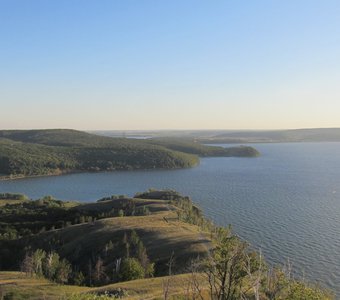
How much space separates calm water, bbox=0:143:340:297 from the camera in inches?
2527

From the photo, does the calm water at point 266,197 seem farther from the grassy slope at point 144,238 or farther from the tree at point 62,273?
the tree at point 62,273

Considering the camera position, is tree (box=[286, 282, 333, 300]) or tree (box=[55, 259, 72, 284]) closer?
tree (box=[286, 282, 333, 300])

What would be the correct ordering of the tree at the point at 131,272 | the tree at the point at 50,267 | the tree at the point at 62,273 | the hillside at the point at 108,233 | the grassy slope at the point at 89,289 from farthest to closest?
the hillside at the point at 108,233, the tree at the point at 50,267, the tree at the point at 62,273, the tree at the point at 131,272, the grassy slope at the point at 89,289

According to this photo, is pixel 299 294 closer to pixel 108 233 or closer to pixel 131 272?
pixel 131 272

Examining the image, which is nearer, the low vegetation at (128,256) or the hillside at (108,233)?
the low vegetation at (128,256)

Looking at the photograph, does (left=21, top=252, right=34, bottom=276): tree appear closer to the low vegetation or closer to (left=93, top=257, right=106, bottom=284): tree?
the low vegetation

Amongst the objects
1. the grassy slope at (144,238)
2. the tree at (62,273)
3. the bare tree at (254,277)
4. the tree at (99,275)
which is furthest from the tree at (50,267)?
the bare tree at (254,277)

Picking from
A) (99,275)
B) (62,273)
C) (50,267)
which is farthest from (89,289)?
(50,267)

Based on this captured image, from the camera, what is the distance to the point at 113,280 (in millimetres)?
46062

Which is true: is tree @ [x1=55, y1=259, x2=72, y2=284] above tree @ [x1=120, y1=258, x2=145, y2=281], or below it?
below

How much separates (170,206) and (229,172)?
9439cm

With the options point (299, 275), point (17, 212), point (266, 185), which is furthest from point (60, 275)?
point (266, 185)

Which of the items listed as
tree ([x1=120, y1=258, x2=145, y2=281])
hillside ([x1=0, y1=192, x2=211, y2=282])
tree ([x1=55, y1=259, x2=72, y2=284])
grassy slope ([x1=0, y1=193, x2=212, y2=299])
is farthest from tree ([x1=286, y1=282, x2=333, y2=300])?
tree ([x1=55, y1=259, x2=72, y2=284])

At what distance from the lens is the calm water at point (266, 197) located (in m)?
64.2
